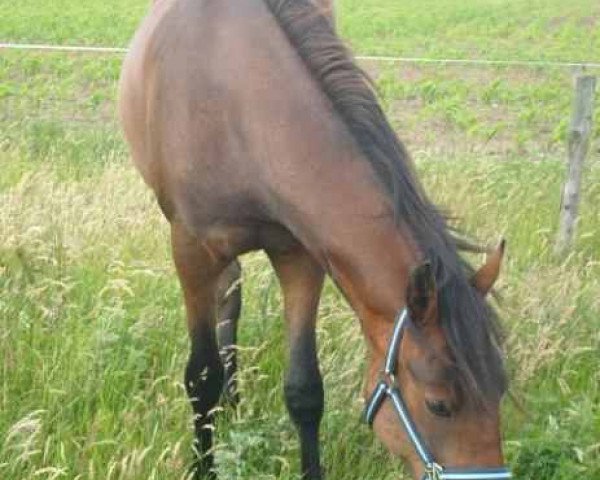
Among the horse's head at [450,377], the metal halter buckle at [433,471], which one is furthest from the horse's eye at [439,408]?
the metal halter buckle at [433,471]

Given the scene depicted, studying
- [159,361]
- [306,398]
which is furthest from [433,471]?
[159,361]

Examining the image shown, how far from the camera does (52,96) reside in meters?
12.9

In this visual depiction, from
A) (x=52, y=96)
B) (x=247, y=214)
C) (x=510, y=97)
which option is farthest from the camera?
(x=510, y=97)

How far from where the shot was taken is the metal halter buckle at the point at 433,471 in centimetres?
241

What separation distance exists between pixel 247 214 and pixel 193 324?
692mm

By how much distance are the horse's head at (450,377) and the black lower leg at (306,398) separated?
1.09 metres

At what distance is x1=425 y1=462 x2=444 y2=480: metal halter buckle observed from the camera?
2414 mm

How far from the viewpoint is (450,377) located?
2.40m

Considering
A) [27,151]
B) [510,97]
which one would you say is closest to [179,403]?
[27,151]

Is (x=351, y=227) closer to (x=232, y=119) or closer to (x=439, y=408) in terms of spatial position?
(x=439, y=408)

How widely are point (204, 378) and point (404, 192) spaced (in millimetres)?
1483

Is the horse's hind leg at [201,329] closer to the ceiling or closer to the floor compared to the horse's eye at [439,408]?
closer to the ceiling

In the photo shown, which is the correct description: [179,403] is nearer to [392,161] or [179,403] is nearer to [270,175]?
[270,175]

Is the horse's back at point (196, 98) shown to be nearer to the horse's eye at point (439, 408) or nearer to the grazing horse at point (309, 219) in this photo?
the grazing horse at point (309, 219)
